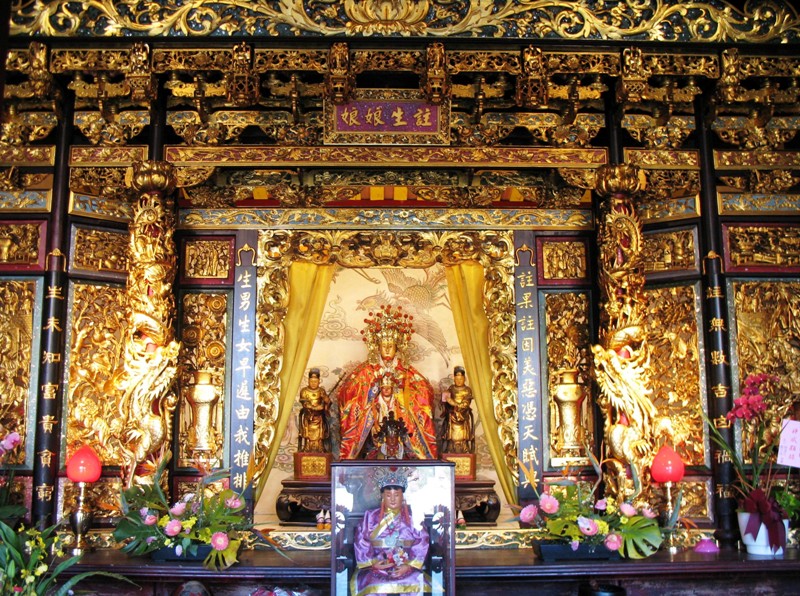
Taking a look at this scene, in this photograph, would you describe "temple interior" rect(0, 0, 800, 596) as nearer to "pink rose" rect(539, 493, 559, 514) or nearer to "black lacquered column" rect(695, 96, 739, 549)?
"black lacquered column" rect(695, 96, 739, 549)

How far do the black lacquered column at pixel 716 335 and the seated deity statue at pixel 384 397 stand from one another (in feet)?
6.42

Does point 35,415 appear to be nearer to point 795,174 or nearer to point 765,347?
point 765,347

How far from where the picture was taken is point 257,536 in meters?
5.56

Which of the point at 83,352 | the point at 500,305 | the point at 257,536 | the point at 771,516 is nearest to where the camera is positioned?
the point at 771,516

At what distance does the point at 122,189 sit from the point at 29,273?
0.82 m

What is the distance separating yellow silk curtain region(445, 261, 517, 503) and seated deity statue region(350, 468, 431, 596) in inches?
88.4

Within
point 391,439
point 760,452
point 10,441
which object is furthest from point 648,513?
point 10,441

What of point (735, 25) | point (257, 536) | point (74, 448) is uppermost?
point (735, 25)

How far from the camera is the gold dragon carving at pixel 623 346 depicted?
556 cm

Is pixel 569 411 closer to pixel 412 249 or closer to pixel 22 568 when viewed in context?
pixel 412 249

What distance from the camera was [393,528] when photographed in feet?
13.0

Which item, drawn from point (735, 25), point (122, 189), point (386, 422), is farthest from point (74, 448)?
point (735, 25)

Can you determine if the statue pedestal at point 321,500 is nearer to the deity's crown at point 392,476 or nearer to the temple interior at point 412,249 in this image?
the temple interior at point 412,249

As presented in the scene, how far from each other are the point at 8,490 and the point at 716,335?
4.60 metres
